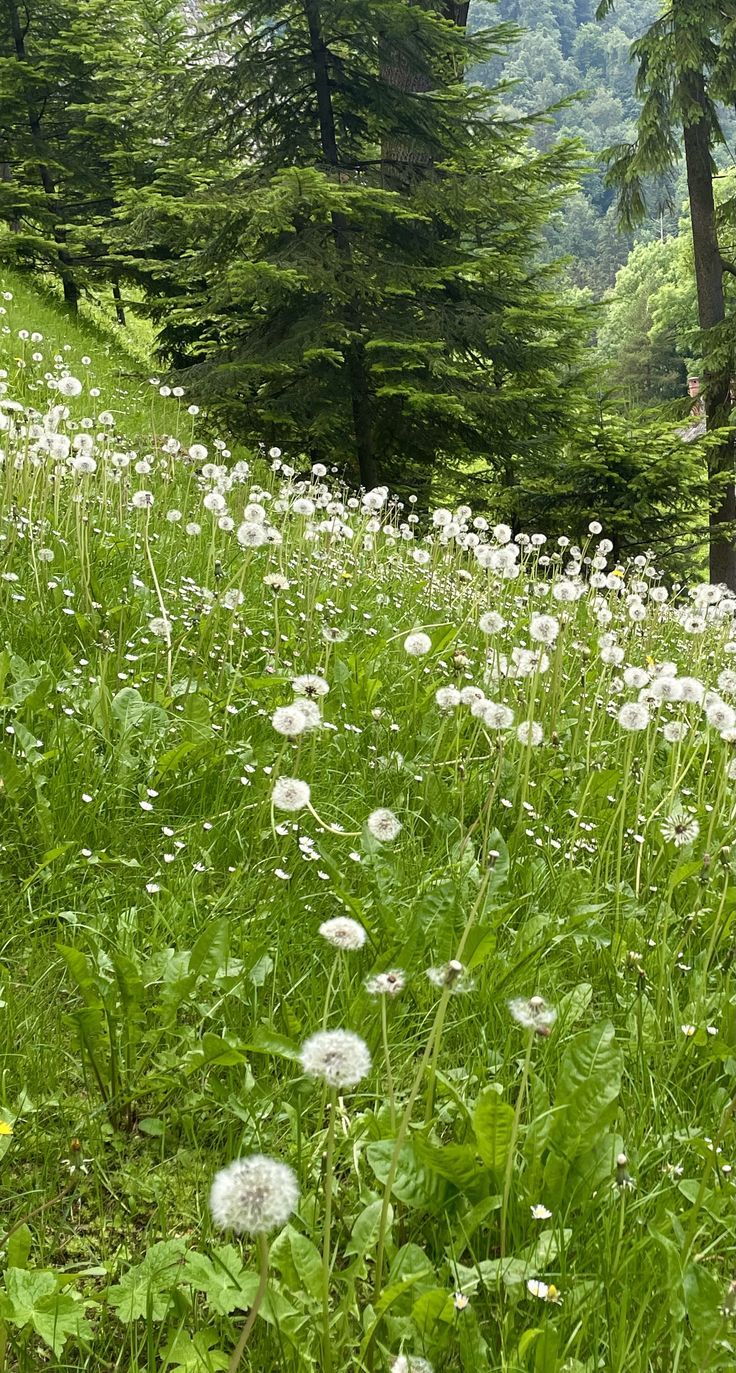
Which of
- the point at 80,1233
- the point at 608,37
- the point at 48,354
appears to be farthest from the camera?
the point at 608,37

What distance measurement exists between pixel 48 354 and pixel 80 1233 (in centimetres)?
939

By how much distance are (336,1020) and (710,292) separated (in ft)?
→ 45.7

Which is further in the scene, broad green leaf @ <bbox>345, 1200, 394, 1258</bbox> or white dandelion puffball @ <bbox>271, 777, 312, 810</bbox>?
white dandelion puffball @ <bbox>271, 777, 312, 810</bbox>

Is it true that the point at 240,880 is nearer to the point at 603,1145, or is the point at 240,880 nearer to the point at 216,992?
the point at 216,992

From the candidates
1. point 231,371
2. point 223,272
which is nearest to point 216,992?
point 231,371

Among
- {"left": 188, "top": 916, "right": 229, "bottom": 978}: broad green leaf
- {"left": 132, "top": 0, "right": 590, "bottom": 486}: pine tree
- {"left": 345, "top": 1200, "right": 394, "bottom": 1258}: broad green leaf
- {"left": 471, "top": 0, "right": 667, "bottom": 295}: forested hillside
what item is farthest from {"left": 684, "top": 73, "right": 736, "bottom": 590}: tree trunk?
{"left": 471, "top": 0, "right": 667, "bottom": 295}: forested hillside

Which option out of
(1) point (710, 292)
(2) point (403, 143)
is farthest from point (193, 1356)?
(1) point (710, 292)

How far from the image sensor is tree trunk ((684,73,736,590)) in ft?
38.8

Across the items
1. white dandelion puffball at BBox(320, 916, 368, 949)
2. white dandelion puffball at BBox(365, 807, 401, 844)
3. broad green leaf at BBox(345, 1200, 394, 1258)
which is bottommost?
broad green leaf at BBox(345, 1200, 394, 1258)

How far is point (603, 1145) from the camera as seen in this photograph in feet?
4.79

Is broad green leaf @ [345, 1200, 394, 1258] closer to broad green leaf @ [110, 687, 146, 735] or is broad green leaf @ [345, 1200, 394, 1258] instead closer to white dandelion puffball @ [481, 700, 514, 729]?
white dandelion puffball @ [481, 700, 514, 729]

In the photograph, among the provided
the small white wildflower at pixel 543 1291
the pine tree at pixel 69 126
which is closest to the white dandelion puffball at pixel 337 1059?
the small white wildflower at pixel 543 1291

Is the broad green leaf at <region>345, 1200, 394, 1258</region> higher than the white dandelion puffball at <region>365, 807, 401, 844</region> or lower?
lower

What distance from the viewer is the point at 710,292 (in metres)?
13.0
